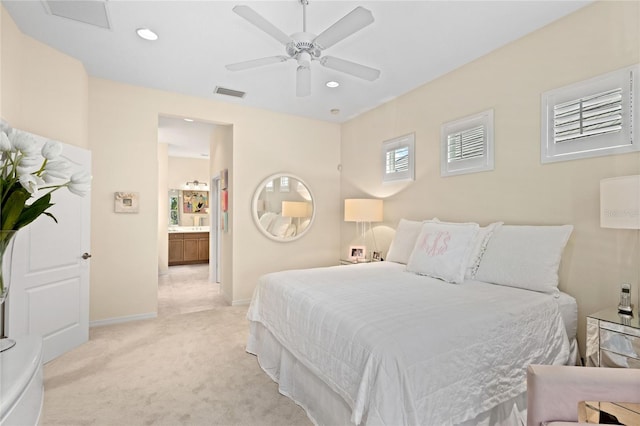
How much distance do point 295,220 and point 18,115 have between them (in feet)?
→ 10.7

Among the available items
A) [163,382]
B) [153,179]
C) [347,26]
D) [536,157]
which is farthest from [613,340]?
[153,179]

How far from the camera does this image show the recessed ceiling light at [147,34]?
263 cm

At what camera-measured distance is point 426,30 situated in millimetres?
2617

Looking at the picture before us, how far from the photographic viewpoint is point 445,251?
2.63 metres

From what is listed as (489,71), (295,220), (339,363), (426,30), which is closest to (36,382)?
(339,363)

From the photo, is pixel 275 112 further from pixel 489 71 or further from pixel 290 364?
pixel 290 364

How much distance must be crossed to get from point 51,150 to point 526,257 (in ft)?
9.18

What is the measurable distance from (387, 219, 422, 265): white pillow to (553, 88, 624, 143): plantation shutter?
145 centimetres

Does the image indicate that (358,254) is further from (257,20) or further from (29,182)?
(29,182)

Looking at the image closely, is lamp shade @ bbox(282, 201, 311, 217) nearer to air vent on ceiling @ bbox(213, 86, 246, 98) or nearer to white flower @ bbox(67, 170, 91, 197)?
air vent on ceiling @ bbox(213, 86, 246, 98)

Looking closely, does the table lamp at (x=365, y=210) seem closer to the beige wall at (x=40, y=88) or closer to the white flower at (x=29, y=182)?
the beige wall at (x=40, y=88)

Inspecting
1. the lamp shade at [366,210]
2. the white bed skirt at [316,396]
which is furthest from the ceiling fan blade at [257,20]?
the lamp shade at [366,210]

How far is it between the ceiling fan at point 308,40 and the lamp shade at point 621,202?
1707 mm

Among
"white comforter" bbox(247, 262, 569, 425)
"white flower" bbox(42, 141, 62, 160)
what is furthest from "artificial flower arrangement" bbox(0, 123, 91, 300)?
"white comforter" bbox(247, 262, 569, 425)
